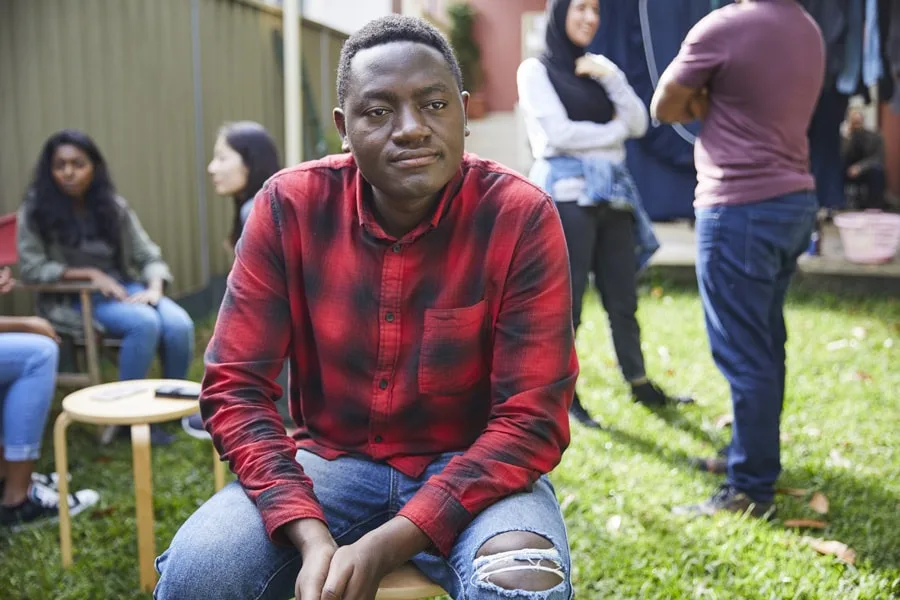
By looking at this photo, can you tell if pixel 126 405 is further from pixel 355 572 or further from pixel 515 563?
pixel 515 563

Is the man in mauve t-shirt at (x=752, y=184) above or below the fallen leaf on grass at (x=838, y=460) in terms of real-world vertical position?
above

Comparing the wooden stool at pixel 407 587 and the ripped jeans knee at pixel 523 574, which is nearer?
the ripped jeans knee at pixel 523 574

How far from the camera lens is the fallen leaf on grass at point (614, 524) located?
315 cm

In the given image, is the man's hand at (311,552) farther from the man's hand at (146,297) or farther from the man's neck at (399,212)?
the man's hand at (146,297)

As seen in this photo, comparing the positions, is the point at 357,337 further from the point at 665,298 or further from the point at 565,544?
the point at 665,298

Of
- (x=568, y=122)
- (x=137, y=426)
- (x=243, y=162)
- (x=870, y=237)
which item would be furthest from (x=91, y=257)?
(x=870, y=237)

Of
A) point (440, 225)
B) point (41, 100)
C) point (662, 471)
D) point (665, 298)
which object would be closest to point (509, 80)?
point (665, 298)

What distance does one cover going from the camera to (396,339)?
1.93m

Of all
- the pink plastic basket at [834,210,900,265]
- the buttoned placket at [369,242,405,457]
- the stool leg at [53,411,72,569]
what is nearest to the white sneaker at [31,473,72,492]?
the stool leg at [53,411,72,569]

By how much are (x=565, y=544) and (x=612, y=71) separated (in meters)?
2.85

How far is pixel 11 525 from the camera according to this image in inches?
131

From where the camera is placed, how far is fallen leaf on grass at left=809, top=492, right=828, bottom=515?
10.6 ft

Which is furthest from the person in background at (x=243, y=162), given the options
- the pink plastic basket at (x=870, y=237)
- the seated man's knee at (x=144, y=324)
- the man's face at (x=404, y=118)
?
the pink plastic basket at (x=870, y=237)

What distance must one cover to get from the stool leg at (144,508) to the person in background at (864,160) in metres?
11.0
